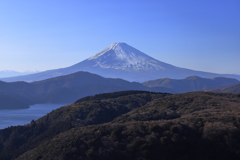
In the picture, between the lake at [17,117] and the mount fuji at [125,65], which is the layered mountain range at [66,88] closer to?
the lake at [17,117]

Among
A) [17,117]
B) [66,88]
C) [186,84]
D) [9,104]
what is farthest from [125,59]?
[17,117]

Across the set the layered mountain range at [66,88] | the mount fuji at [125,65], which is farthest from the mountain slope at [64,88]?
the mount fuji at [125,65]

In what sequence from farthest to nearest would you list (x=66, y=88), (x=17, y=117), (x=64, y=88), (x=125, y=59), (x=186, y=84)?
(x=125, y=59), (x=186, y=84), (x=66, y=88), (x=64, y=88), (x=17, y=117)

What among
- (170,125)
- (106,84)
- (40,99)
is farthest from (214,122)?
(106,84)

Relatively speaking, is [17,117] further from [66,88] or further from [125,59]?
[125,59]

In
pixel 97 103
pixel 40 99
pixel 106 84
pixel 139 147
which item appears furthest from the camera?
pixel 106 84

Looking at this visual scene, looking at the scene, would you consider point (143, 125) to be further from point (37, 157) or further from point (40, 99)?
point (40, 99)

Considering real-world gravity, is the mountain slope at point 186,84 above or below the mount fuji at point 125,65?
below

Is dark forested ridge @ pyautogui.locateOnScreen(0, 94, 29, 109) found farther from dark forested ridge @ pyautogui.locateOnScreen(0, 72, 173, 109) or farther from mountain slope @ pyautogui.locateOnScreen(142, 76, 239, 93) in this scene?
mountain slope @ pyautogui.locateOnScreen(142, 76, 239, 93)

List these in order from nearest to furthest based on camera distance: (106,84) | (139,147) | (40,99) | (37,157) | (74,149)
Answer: (139,147), (74,149), (37,157), (40,99), (106,84)
